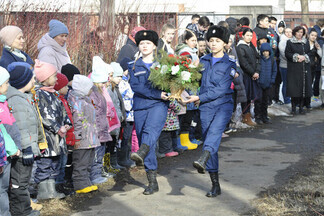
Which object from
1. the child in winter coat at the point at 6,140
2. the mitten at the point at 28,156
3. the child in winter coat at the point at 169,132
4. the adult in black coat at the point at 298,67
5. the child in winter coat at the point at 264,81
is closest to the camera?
the child in winter coat at the point at 6,140

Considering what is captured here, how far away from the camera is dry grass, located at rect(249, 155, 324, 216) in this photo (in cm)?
682

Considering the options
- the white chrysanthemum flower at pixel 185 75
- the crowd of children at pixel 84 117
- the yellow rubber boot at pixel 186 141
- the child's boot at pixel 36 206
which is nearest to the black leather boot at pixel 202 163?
the crowd of children at pixel 84 117

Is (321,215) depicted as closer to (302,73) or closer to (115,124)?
(115,124)

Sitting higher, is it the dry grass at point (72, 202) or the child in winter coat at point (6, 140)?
the child in winter coat at point (6, 140)

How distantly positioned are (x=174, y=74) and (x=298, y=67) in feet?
30.5

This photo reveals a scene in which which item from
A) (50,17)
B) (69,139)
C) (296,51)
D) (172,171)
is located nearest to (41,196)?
(69,139)

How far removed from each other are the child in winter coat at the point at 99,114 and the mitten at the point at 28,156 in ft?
5.66

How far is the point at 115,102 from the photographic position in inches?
366

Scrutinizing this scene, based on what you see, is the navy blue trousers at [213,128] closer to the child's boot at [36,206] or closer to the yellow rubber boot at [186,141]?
the child's boot at [36,206]

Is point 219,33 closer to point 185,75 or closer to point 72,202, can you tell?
point 185,75

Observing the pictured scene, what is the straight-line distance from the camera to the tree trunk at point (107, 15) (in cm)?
1382

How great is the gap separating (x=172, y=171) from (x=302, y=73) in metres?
8.03

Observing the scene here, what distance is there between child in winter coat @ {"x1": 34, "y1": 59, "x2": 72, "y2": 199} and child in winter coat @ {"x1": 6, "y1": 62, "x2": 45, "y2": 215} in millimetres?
434

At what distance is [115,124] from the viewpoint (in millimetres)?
8984
